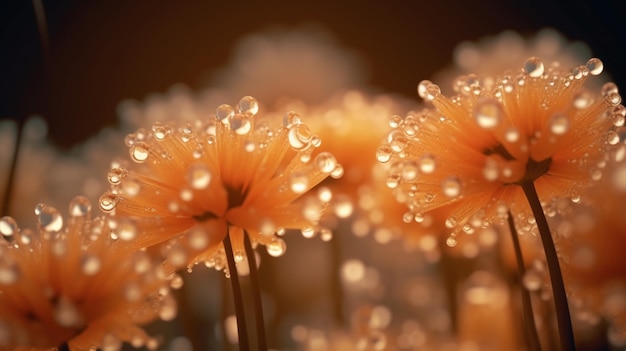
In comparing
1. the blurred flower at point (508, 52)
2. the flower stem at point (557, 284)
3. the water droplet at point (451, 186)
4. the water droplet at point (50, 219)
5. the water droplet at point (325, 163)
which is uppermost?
the blurred flower at point (508, 52)

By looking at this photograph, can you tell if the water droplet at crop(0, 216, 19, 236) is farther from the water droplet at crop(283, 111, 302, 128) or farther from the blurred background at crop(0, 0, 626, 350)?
the blurred background at crop(0, 0, 626, 350)

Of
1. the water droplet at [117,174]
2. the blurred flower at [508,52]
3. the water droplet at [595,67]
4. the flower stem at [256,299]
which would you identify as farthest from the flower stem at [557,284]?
the blurred flower at [508,52]

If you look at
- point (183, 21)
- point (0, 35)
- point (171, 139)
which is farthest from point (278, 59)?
point (171, 139)

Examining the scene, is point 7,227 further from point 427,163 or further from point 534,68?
point 534,68

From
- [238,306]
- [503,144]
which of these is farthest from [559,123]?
[238,306]

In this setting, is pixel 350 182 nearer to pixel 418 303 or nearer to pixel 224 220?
pixel 418 303

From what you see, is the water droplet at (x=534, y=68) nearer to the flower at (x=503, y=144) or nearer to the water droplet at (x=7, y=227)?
the flower at (x=503, y=144)
